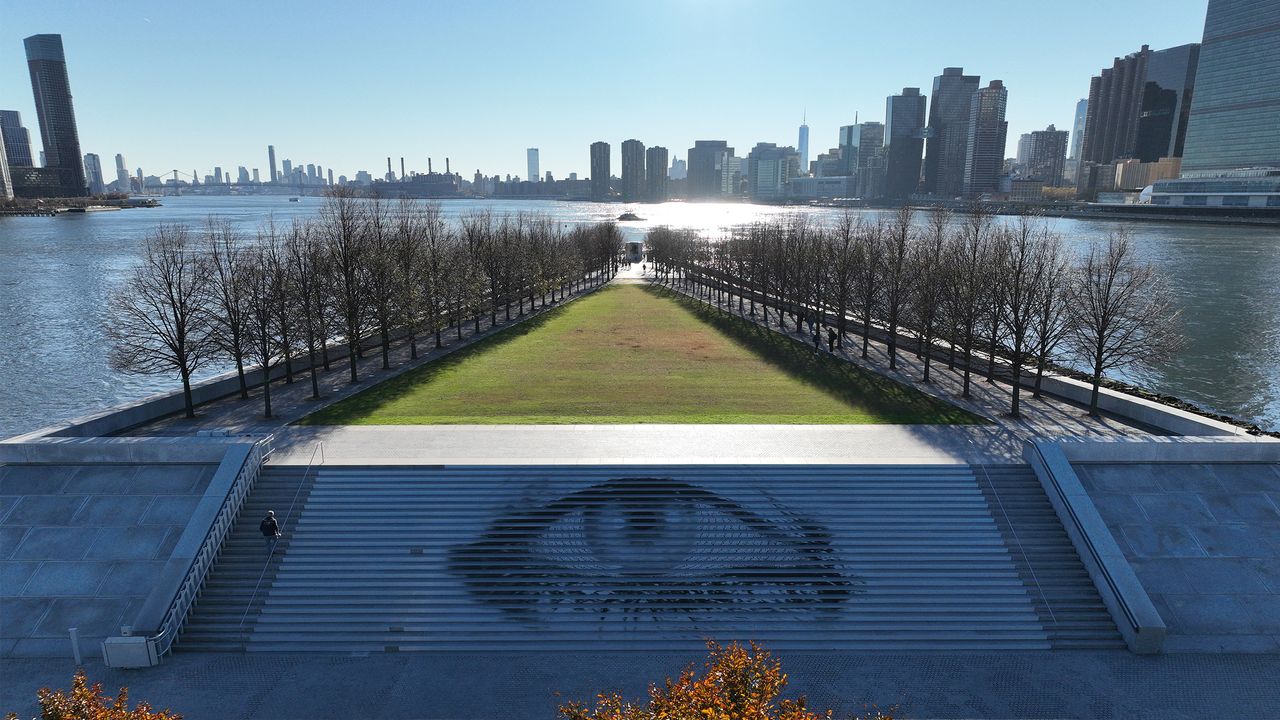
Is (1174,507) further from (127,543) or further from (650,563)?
(127,543)

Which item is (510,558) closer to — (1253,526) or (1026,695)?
(1026,695)

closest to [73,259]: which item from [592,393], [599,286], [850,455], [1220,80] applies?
[599,286]

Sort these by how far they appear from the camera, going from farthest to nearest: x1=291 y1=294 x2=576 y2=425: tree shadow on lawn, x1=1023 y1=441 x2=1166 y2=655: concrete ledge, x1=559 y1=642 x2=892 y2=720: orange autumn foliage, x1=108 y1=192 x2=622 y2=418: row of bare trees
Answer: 1. x1=108 y1=192 x2=622 y2=418: row of bare trees
2. x1=291 y1=294 x2=576 y2=425: tree shadow on lawn
3. x1=1023 y1=441 x2=1166 y2=655: concrete ledge
4. x1=559 y1=642 x2=892 y2=720: orange autumn foliage

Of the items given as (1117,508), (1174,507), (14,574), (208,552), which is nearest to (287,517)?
(208,552)

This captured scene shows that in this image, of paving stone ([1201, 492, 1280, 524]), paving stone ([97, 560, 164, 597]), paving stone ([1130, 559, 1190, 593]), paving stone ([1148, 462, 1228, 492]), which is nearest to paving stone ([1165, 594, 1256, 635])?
paving stone ([1130, 559, 1190, 593])

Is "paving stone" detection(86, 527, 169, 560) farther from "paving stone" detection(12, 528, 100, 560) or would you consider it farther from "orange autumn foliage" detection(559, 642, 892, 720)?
"orange autumn foliage" detection(559, 642, 892, 720)
